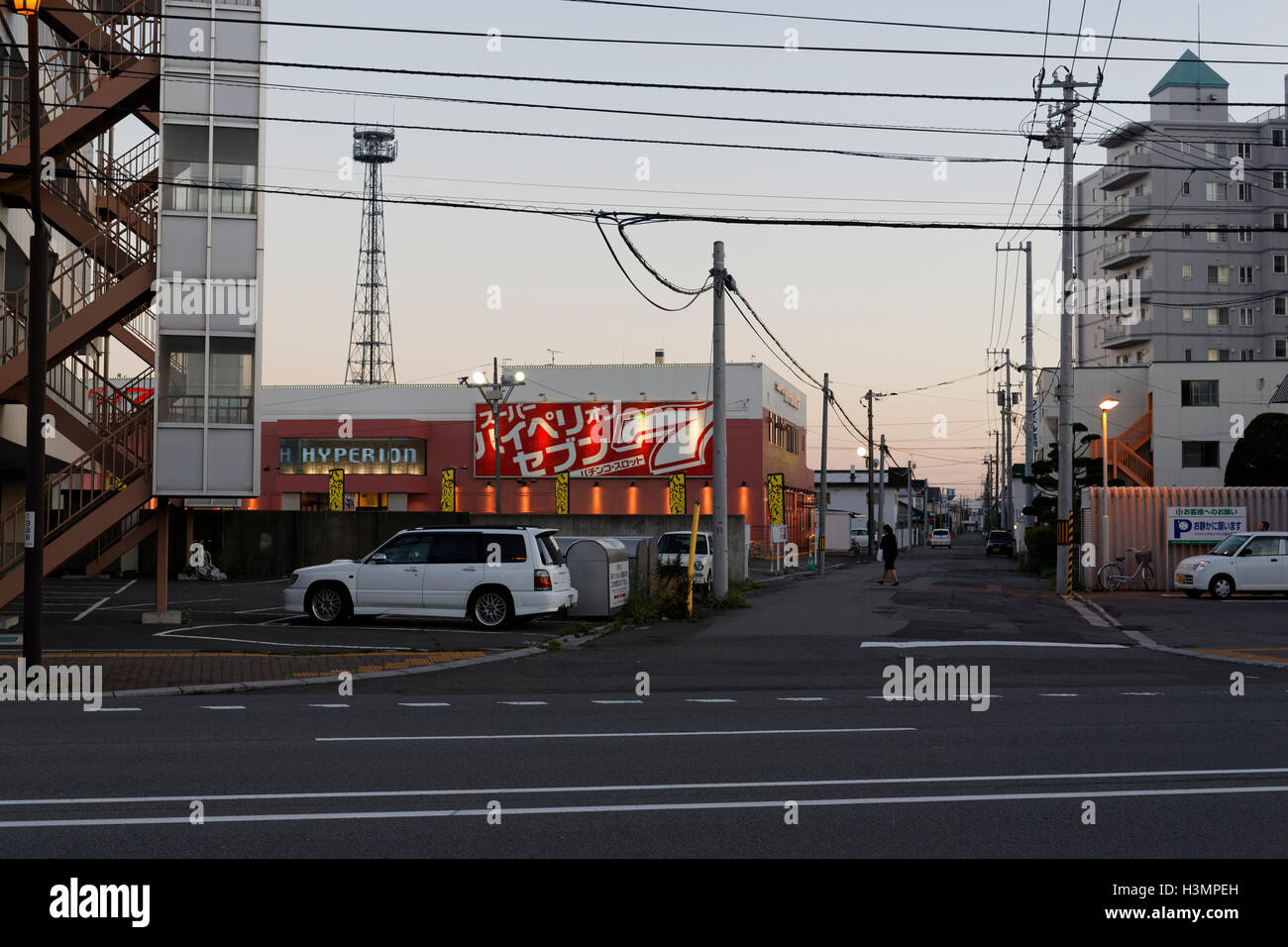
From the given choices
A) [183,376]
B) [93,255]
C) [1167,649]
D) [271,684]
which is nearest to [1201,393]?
[1167,649]

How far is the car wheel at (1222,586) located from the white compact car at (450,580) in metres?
16.7

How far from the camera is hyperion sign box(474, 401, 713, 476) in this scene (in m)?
70.2

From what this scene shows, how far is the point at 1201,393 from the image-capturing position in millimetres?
61719

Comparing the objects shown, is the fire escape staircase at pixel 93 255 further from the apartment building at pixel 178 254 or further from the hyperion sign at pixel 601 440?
the hyperion sign at pixel 601 440

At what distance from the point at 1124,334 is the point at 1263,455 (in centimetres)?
3964

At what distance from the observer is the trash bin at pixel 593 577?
75.6ft

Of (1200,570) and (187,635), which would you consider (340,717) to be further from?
(1200,570)

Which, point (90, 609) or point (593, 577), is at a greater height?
point (593, 577)

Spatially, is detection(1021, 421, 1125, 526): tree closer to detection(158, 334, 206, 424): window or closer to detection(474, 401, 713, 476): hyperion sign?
detection(474, 401, 713, 476): hyperion sign

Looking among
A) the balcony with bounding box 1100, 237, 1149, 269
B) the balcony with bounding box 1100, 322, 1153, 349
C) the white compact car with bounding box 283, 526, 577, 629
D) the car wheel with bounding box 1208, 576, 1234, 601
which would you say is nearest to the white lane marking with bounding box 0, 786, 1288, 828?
the white compact car with bounding box 283, 526, 577, 629

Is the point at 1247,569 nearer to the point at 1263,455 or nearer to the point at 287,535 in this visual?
the point at 1263,455

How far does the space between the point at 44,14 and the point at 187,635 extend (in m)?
10.4
